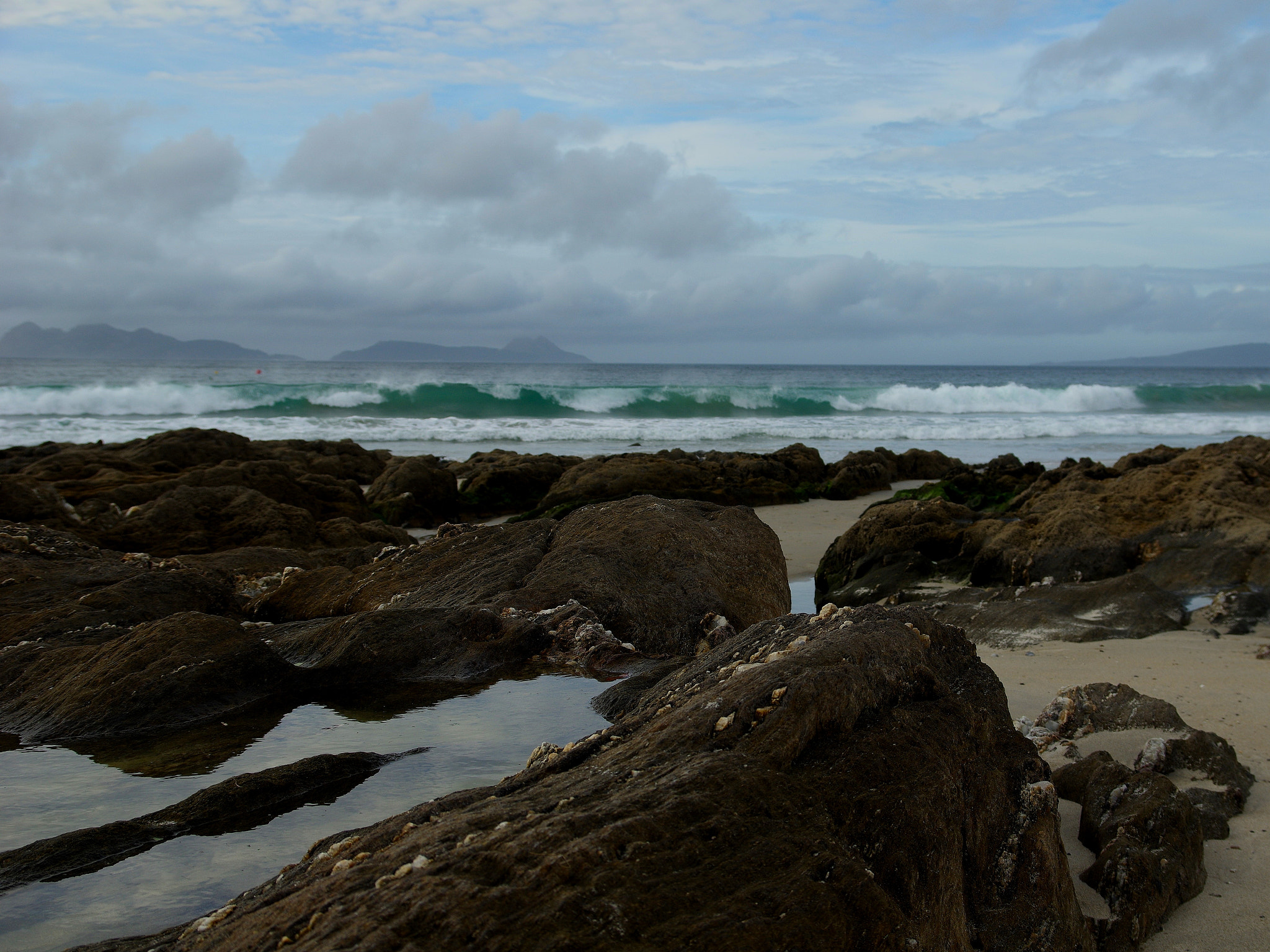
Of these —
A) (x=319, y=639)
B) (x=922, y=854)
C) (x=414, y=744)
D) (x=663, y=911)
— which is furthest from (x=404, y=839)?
(x=319, y=639)

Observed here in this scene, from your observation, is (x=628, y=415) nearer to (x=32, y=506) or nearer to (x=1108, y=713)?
(x=32, y=506)

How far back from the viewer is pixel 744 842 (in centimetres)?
176

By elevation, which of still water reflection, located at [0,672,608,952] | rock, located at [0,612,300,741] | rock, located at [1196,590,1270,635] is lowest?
rock, located at [1196,590,1270,635]

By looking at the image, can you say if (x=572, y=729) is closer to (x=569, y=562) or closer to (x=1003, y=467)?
(x=569, y=562)

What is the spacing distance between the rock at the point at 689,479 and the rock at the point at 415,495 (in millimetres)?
1379

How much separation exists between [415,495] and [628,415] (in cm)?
2645

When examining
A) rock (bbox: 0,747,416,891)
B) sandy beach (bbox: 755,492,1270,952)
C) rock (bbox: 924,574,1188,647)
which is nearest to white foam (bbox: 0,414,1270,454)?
rock (bbox: 924,574,1188,647)

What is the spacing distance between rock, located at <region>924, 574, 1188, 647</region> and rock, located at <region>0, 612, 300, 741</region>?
14.3 feet

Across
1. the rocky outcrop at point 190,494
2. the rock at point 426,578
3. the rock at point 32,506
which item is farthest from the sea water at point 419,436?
the rock at point 32,506

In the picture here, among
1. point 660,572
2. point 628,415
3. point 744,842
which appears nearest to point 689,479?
point 660,572

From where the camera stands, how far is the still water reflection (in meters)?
2.32

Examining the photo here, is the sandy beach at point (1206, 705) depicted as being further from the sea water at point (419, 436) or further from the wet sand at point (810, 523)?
the wet sand at point (810, 523)

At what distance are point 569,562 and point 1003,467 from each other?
11.1m

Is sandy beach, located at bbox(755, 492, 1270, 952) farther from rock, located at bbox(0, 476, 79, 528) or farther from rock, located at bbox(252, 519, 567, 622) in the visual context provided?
rock, located at bbox(0, 476, 79, 528)
